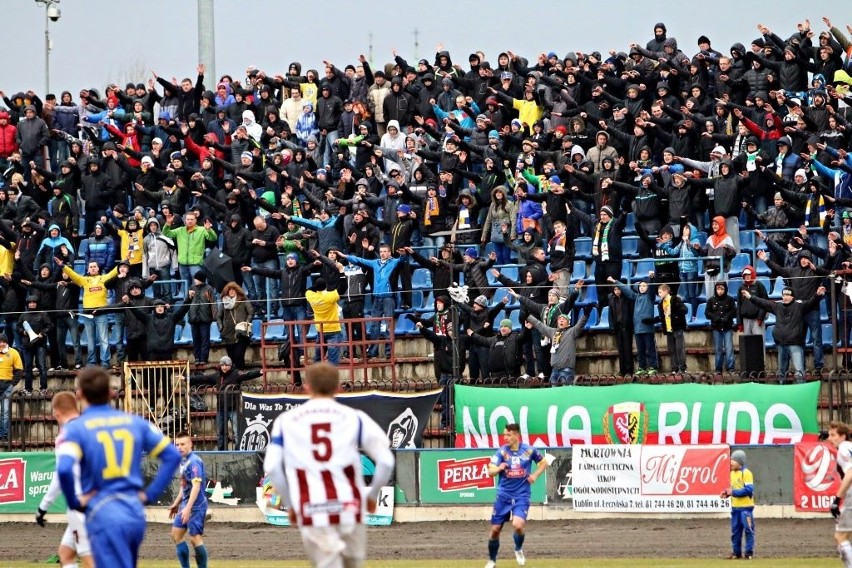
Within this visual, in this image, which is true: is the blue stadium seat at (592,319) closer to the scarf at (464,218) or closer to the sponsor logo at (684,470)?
the scarf at (464,218)

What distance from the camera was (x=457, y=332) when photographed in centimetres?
2448

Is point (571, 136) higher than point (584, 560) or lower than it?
higher

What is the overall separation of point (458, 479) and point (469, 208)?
5801 millimetres

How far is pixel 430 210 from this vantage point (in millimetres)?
27203

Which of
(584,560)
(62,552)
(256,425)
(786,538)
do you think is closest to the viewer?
(62,552)

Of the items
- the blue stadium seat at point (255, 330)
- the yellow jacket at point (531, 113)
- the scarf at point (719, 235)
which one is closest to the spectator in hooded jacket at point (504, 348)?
the scarf at point (719, 235)

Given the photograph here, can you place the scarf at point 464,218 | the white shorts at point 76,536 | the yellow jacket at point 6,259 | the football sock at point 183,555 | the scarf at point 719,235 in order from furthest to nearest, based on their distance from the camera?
the yellow jacket at point 6,259
the scarf at point 464,218
the scarf at point 719,235
the football sock at point 183,555
the white shorts at point 76,536

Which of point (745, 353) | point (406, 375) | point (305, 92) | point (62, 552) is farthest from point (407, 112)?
point (62, 552)

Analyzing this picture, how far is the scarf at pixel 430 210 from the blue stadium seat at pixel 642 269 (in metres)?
3.83

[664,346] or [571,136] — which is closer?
[664,346]

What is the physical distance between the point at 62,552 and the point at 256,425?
35.4 feet

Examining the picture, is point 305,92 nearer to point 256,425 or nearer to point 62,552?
point 256,425

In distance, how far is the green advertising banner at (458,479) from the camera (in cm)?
2303

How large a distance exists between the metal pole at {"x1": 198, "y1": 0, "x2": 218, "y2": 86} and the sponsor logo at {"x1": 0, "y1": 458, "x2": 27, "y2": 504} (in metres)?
13.6
